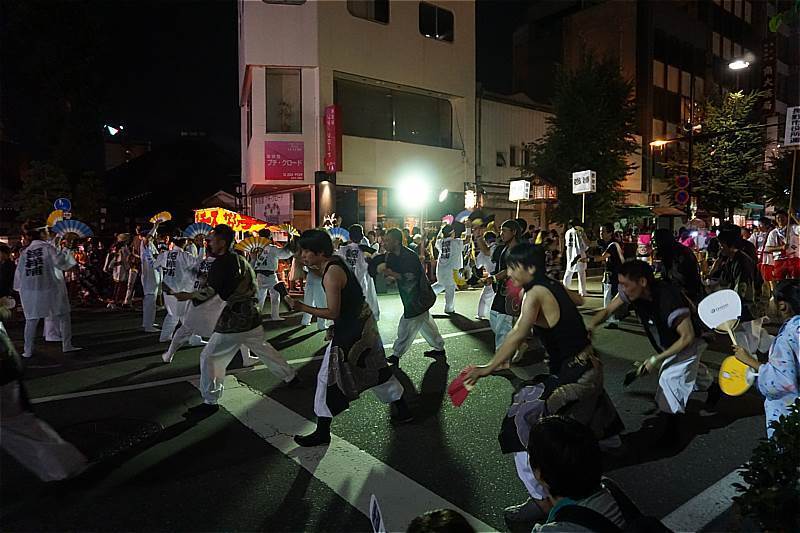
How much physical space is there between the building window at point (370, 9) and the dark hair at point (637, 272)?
62.7ft

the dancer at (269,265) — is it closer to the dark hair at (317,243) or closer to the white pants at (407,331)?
the white pants at (407,331)

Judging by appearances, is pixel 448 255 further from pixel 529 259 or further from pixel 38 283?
pixel 529 259

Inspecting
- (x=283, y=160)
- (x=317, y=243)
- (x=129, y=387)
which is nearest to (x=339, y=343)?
(x=317, y=243)

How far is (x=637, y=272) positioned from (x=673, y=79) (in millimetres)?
37625

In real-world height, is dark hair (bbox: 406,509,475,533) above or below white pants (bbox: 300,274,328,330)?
above

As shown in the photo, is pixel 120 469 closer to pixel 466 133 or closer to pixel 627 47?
pixel 466 133

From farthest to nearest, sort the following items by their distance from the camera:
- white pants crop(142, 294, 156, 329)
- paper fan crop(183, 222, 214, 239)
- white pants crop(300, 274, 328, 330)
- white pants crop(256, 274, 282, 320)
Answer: white pants crop(256, 274, 282, 320) → white pants crop(300, 274, 328, 330) → white pants crop(142, 294, 156, 329) → paper fan crop(183, 222, 214, 239)

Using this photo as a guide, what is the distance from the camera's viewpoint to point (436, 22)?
23500 millimetres

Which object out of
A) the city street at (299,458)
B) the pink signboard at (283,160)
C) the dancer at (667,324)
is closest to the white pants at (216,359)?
the city street at (299,458)

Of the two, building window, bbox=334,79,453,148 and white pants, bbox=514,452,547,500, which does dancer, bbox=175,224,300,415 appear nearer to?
white pants, bbox=514,452,547,500

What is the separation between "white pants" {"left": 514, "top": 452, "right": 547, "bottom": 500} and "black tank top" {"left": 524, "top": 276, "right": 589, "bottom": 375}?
1.98ft

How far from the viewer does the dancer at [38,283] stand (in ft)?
26.3

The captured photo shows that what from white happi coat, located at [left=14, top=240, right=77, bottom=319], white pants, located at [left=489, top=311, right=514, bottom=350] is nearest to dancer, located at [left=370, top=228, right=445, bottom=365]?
white pants, located at [left=489, top=311, right=514, bottom=350]

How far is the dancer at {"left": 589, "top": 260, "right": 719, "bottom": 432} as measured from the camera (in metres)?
4.43
